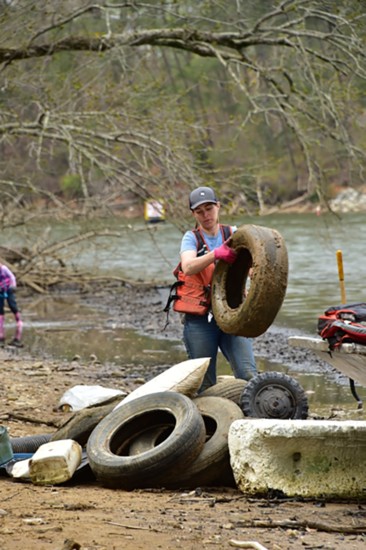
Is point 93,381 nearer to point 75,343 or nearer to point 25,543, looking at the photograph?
point 75,343

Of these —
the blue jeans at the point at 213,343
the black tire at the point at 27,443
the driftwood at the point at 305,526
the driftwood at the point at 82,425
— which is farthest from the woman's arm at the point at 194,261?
the driftwood at the point at 305,526

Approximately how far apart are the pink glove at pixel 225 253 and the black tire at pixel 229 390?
0.90 m

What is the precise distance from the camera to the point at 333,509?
234 inches

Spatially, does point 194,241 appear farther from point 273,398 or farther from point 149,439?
point 149,439

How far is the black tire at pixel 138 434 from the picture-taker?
6.47 metres

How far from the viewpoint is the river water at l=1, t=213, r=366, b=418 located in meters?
15.9

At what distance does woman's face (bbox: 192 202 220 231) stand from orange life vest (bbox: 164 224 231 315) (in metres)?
0.10

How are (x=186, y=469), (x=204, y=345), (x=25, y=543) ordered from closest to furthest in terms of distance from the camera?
(x=25, y=543), (x=186, y=469), (x=204, y=345)

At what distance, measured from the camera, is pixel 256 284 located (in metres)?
6.89

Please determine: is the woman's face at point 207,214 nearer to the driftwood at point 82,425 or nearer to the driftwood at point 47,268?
the driftwood at point 82,425

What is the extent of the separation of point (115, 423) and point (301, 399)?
4.29ft

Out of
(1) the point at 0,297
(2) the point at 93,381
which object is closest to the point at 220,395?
(2) the point at 93,381

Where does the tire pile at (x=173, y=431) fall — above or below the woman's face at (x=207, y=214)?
below

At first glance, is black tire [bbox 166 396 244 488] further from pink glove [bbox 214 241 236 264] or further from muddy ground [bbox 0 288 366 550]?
pink glove [bbox 214 241 236 264]
